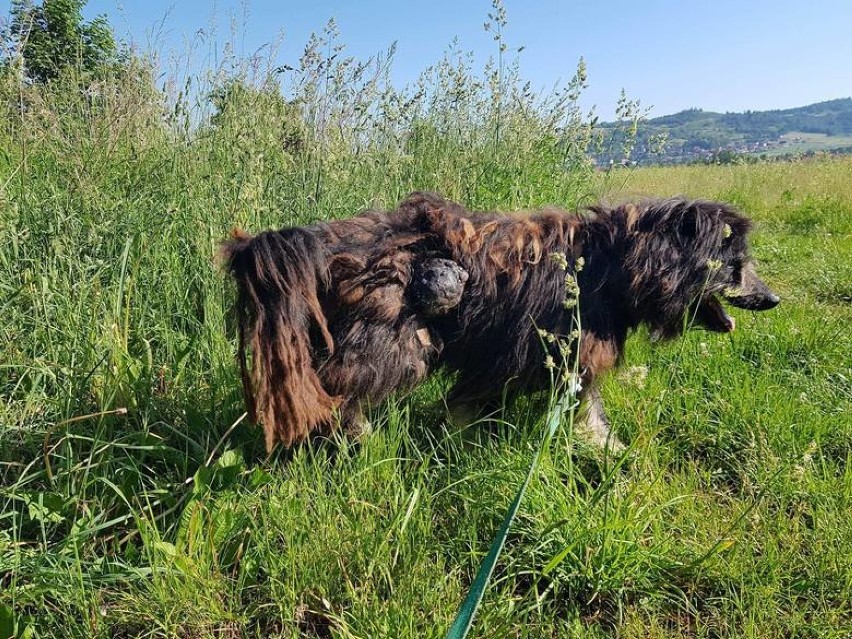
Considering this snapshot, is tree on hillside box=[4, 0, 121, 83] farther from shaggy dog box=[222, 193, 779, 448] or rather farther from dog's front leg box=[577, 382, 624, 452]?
dog's front leg box=[577, 382, 624, 452]

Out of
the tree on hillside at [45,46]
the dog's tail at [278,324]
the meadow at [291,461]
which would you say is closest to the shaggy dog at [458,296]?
the dog's tail at [278,324]

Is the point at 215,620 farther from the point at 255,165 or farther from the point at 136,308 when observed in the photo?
the point at 255,165

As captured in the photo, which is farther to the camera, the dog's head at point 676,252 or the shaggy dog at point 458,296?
the dog's head at point 676,252

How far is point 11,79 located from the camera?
294cm

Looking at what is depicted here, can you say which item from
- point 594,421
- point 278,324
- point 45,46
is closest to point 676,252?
point 594,421

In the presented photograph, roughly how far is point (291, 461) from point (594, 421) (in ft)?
4.55

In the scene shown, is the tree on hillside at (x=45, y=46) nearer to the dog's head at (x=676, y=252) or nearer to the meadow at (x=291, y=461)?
the meadow at (x=291, y=461)

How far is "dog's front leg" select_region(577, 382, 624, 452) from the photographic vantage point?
2.57m

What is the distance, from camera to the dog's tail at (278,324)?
2.05m

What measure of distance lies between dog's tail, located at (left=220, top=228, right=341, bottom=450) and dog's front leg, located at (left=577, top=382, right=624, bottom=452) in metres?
1.21

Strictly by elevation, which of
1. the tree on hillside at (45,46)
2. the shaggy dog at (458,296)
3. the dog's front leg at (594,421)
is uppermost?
the tree on hillside at (45,46)

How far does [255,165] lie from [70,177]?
3.44 feet

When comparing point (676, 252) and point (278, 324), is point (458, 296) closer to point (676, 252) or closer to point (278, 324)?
point (278, 324)

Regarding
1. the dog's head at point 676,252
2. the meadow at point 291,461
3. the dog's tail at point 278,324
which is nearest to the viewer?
the meadow at point 291,461
